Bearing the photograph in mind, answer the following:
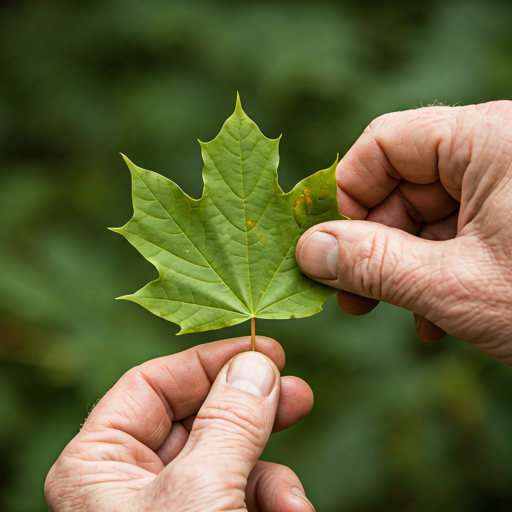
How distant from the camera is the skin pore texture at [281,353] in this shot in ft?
5.92

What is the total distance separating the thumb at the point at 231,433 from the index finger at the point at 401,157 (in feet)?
4.03

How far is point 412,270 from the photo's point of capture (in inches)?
76.7

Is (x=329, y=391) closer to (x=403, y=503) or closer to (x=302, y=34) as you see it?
(x=403, y=503)

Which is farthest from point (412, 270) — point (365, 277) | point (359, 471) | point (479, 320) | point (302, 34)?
point (302, 34)

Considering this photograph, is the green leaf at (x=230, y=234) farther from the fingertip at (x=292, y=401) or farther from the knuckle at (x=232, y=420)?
the fingertip at (x=292, y=401)

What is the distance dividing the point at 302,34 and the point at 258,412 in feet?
11.5

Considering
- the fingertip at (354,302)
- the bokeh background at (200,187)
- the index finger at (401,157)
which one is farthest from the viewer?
the bokeh background at (200,187)

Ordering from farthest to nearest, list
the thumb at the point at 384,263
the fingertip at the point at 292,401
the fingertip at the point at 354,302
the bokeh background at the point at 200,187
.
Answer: the bokeh background at the point at 200,187 → the fingertip at the point at 354,302 → the fingertip at the point at 292,401 → the thumb at the point at 384,263

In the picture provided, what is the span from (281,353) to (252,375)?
1.43ft

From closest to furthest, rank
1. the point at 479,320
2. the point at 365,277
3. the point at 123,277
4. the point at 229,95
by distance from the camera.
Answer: the point at 479,320
the point at 365,277
the point at 123,277
the point at 229,95

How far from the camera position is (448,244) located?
196 centimetres

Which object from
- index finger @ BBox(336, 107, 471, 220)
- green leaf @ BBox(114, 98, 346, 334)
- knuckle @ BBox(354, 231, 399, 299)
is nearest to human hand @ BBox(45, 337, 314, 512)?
green leaf @ BBox(114, 98, 346, 334)

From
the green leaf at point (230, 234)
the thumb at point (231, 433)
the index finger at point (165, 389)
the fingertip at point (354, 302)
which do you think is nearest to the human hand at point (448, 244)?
the green leaf at point (230, 234)

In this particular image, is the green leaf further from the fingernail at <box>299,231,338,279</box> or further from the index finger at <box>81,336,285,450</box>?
the index finger at <box>81,336,285,450</box>
